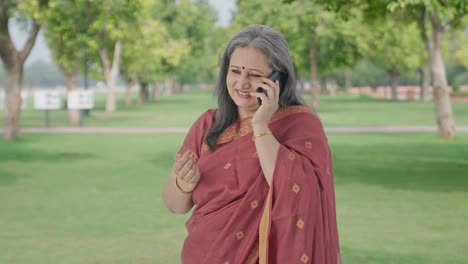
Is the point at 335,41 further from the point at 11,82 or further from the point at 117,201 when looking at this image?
the point at 117,201

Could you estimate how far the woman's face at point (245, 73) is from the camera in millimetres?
3439

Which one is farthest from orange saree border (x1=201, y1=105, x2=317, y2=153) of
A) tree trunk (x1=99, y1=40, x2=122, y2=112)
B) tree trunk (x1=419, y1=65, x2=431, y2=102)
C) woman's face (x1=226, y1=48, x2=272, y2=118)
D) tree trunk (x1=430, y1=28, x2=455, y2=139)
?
tree trunk (x1=419, y1=65, x2=431, y2=102)

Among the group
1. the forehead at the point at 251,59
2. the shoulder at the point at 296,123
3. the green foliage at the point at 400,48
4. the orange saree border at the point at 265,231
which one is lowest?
the orange saree border at the point at 265,231

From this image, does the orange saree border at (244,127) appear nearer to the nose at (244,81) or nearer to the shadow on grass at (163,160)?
the nose at (244,81)

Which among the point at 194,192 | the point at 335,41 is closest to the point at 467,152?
the point at 194,192

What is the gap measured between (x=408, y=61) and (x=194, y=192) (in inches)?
2470

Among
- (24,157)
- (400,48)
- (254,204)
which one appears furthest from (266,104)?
(400,48)

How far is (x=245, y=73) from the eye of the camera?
137 inches

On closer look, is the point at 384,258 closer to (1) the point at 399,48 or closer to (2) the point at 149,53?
(2) the point at 149,53

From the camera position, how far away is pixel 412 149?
63.3 ft

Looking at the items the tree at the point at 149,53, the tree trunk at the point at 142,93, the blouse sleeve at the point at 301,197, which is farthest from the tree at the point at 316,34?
the blouse sleeve at the point at 301,197

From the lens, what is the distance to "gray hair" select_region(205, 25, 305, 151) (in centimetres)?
343

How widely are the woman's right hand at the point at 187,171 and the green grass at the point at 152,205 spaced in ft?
14.3

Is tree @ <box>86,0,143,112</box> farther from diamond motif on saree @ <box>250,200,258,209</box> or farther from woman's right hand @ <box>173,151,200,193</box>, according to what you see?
diamond motif on saree @ <box>250,200,258,209</box>
